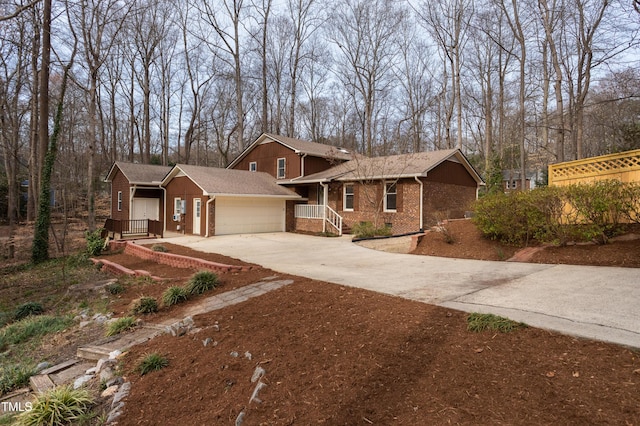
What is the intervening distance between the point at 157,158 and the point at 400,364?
126 feet

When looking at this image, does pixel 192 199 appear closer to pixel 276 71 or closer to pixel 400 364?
pixel 400 364

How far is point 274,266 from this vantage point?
7887 mm

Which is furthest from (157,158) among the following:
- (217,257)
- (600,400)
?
(600,400)

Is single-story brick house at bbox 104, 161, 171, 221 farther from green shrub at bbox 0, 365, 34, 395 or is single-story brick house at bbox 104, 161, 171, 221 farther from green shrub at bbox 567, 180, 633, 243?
green shrub at bbox 567, 180, 633, 243

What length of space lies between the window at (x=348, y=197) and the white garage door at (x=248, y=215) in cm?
368

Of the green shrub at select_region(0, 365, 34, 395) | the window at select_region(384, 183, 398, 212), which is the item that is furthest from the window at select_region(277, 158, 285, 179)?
the green shrub at select_region(0, 365, 34, 395)

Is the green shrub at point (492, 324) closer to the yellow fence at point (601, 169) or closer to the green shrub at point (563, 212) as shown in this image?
the green shrub at point (563, 212)

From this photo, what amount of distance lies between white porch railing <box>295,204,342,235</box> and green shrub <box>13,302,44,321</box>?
1163cm

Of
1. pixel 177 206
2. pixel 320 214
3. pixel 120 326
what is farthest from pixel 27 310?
pixel 320 214

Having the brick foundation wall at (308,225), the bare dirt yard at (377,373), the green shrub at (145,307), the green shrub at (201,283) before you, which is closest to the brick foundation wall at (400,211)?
the brick foundation wall at (308,225)

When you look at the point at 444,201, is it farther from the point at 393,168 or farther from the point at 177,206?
the point at 177,206

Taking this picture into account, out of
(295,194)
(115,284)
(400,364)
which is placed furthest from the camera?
(295,194)

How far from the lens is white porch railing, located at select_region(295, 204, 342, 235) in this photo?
54.5ft

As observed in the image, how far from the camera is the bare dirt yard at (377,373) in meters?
2.18
